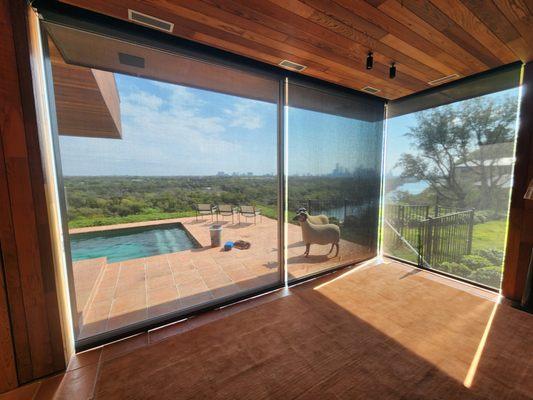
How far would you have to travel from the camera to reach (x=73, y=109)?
1.82 meters

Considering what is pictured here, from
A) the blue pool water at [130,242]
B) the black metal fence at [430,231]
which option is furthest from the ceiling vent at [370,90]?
the blue pool water at [130,242]

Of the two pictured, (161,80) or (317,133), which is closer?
(161,80)

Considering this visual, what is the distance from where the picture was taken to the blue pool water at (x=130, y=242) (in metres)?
1.95

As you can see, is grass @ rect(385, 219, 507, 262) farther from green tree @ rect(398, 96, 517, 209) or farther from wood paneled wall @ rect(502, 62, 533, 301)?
green tree @ rect(398, 96, 517, 209)

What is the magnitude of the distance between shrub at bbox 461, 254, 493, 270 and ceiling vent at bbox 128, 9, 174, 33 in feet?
13.6

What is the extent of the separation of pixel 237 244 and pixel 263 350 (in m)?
2.36

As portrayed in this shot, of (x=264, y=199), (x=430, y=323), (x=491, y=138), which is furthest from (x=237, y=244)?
(x=491, y=138)

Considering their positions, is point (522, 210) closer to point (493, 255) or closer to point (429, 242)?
point (493, 255)

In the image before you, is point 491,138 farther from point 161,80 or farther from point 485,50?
point 161,80

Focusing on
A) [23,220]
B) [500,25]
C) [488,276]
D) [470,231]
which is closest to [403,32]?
[500,25]

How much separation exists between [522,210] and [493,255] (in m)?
0.63

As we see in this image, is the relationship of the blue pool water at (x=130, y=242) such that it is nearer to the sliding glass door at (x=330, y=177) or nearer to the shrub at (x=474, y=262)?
the sliding glass door at (x=330, y=177)

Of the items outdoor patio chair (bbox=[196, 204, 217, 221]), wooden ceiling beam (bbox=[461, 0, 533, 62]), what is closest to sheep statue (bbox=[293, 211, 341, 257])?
outdoor patio chair (bbox=[196, 204, 217, 221])

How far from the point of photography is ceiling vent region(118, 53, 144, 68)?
184cm
